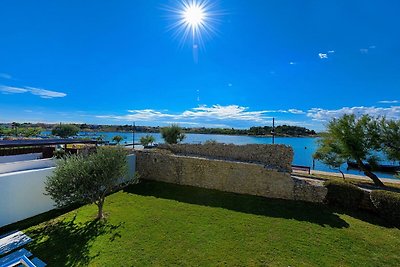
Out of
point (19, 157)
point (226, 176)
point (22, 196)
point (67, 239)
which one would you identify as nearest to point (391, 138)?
point (226, 176)

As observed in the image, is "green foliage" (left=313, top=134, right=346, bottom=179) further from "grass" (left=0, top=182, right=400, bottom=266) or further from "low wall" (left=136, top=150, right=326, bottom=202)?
"grass" (left=0, top=182, right=400, bottom=266)

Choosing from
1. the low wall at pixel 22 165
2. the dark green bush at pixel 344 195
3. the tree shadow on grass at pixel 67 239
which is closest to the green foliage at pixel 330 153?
the dark green bush at pixel 344 195

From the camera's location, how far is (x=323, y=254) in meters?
5.84

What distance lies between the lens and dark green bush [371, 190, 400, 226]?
812 cm

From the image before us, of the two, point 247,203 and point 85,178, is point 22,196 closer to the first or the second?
point 85,178

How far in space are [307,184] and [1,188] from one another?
12754mm

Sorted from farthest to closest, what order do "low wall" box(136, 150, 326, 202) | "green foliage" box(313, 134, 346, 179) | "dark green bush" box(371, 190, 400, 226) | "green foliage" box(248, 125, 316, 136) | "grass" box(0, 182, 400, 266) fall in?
"green foliage" box(248, 125, 316, 136)
"green foliage" box(313, 134, 346, 179)
"low wall" box(136, 150, 326, 202)
"dark green bush" box(371, 190, 400, 226)
"grass" box(0, 182, 400, 266)

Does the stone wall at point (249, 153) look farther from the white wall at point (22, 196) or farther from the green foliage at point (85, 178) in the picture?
the white wall at point (22, 196)

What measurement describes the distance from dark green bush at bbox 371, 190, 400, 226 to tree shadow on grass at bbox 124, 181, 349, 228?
1814 mm

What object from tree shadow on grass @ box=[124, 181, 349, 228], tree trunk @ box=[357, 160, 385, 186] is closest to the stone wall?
tree shadow on grass @ box=[124, 181, 349, 228]

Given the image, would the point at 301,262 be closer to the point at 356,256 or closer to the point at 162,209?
the point at 356,256

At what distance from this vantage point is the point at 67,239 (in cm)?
660

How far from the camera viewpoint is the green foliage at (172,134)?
99.6ft

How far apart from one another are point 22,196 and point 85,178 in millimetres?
2747
